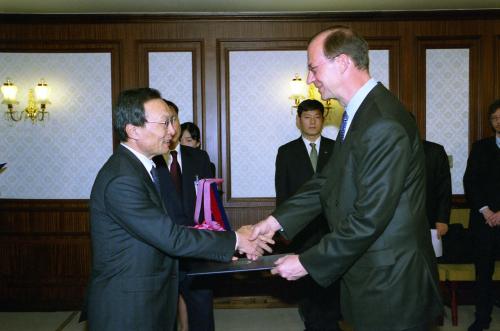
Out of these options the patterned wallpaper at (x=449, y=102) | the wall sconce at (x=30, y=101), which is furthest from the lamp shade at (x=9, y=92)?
the patterned wallpaper at (x=449, y=102)

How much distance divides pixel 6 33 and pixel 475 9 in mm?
4799

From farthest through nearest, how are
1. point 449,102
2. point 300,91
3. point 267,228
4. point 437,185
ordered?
point 449,102 < point 300,91 < point 437,185 < point 267,228

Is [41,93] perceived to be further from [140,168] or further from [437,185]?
[437,185]

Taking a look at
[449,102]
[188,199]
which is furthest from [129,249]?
[449,102]

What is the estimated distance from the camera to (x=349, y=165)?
2162 millimetres

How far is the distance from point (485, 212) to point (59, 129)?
13.7ft

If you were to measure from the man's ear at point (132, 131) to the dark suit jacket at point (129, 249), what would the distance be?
0.35 ft

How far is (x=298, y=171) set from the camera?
196 inches

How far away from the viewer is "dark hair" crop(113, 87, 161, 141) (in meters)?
2.46

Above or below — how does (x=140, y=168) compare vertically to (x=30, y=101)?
below

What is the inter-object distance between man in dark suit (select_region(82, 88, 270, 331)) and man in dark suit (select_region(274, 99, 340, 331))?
8.36 ft

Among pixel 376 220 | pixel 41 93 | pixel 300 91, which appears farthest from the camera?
pixel 300 91

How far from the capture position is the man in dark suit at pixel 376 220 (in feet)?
6.74

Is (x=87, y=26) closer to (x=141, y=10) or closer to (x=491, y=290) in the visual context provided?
(x=141, y=10)
